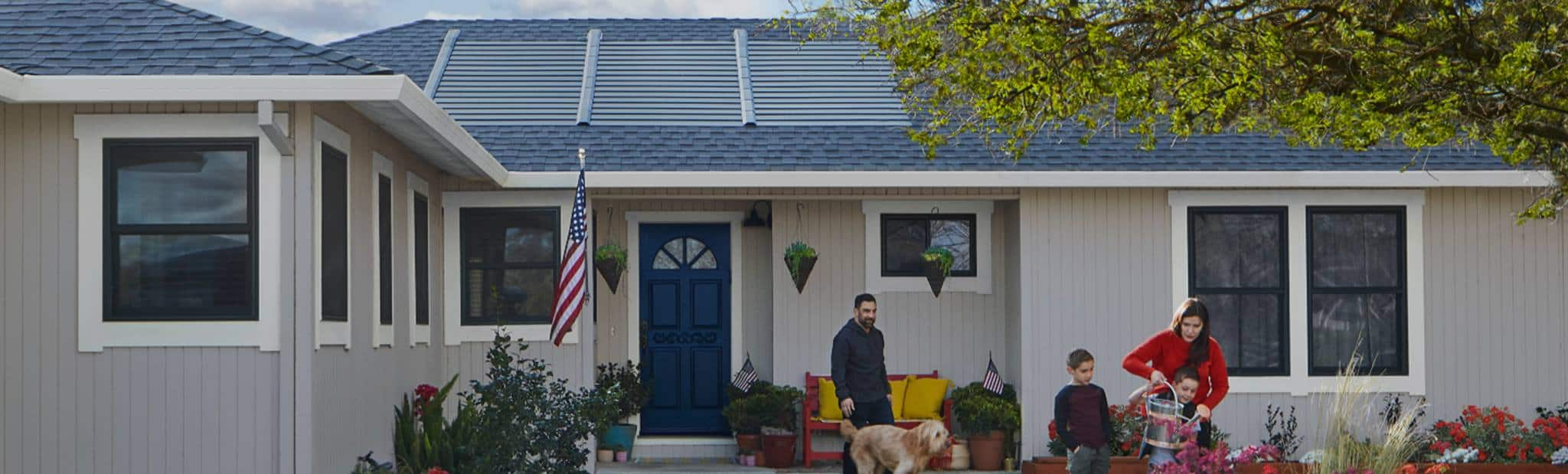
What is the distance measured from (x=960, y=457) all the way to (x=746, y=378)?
1819 millimetres

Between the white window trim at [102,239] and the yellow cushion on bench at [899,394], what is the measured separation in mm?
6436

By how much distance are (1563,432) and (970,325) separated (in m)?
4.47

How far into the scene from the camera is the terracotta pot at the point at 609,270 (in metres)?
13.8

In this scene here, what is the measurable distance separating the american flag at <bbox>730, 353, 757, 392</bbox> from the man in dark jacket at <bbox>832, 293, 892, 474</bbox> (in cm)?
351

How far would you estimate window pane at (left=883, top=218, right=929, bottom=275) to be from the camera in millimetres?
14461

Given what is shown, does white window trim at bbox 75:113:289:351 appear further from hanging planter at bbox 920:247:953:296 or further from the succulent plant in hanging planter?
hanging planter at bbox 920:247:953:296

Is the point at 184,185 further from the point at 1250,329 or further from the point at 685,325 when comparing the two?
the point at 1250,329

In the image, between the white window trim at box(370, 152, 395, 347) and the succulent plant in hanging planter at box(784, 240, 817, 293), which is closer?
the white window trim at box(370, 152, 395, 347)

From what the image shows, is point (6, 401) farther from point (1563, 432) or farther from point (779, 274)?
point (1563, 432)

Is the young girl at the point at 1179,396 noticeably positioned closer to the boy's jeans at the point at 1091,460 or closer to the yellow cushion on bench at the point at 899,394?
the boy's jeans at the point at 1091,460

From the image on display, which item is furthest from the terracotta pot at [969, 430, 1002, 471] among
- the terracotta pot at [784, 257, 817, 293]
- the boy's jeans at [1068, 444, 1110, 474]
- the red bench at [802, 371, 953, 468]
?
the boy's jeans at [1068, 444, 1110, 474]

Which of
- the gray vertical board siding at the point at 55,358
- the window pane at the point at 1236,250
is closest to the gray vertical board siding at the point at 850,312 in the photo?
the window pane at the point at 1236,250

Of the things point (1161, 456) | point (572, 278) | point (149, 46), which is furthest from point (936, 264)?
point (149, 46)

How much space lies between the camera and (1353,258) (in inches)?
537
